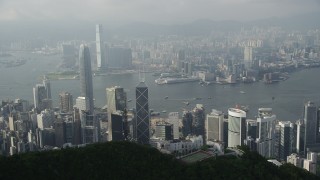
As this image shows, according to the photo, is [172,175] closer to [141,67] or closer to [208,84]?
[208,84]

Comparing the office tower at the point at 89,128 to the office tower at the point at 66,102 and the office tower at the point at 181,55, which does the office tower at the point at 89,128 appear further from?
the office tower at the point at 181,55

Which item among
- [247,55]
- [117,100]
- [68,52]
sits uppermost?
[68,52]

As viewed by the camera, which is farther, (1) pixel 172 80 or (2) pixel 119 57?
(2) pixel 119 57

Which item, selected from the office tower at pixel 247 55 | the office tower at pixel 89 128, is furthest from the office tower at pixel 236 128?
the office tower at pixel 247 55

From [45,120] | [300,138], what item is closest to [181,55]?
[45,120]

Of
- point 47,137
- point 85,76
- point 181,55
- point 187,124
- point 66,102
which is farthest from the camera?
point 181,55

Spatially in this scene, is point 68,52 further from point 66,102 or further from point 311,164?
point 311,164

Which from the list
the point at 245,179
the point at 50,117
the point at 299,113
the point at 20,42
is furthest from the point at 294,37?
the point at 245,179
